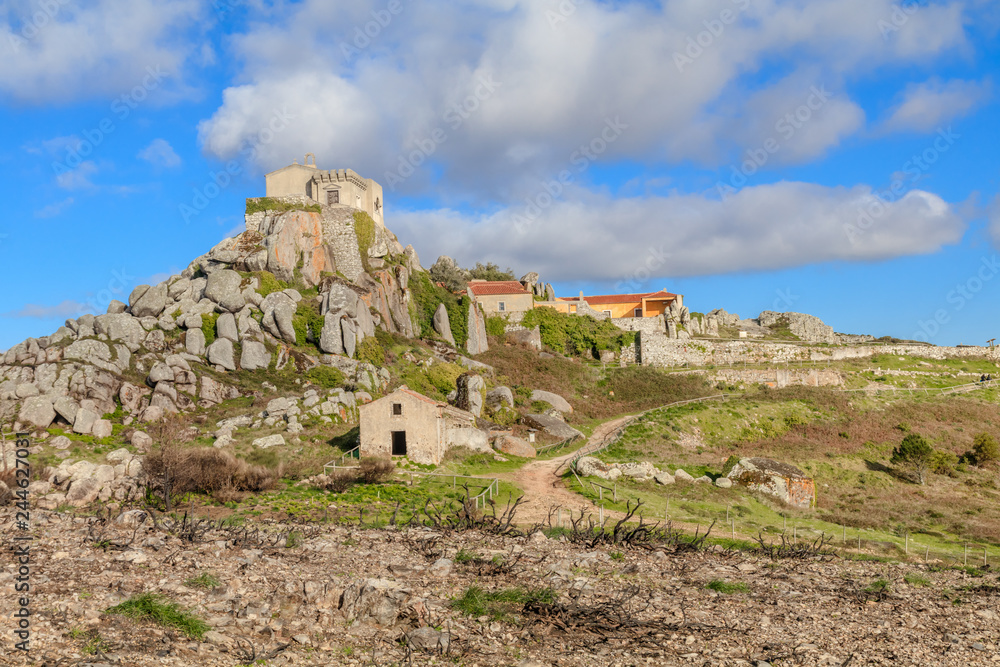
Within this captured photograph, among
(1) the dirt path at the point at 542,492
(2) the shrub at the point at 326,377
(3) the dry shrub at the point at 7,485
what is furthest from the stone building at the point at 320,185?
(3) the dry shrub at the point at 7,485

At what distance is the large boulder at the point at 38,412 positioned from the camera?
34.3 metres

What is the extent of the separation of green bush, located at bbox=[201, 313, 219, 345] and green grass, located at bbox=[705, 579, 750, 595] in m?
40.9

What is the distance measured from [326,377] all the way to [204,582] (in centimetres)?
3578

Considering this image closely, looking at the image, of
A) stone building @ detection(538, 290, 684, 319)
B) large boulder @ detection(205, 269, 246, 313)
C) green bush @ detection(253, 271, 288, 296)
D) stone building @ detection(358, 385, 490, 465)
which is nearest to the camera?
stone building @ detection(358, 385, 490, 465)

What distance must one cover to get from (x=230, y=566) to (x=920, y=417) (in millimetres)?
51251

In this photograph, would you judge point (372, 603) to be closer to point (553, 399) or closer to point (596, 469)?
point (596, 469)

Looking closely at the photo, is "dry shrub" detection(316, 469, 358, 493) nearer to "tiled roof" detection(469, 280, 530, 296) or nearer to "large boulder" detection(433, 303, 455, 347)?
"large boulder" detection(433, 303, 455, 347)

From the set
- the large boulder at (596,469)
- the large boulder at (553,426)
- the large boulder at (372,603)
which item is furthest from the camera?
the large boulder at (553,426)

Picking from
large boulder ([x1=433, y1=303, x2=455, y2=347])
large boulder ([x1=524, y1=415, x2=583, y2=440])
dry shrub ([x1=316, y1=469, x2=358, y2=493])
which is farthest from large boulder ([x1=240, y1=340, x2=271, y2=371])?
dry shrub ([x1=316, y1=469, x2=358, y2=493])

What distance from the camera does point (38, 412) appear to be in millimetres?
34688

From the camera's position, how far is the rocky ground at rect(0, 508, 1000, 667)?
8992 millimetres

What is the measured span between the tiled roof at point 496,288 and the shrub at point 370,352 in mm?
19355

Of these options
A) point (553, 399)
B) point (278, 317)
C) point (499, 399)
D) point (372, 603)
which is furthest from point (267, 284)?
point (372, 603)

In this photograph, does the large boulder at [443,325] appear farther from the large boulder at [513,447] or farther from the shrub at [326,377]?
the large boulder at [513,447]
